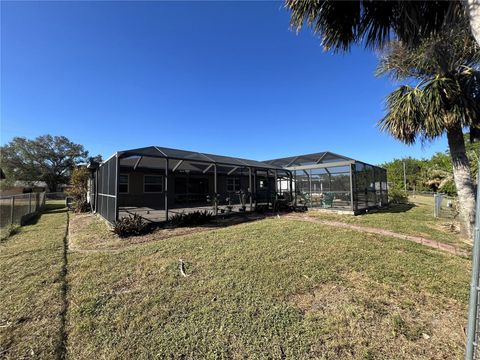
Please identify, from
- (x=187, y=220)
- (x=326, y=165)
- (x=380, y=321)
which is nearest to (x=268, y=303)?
(x=380, y=321)

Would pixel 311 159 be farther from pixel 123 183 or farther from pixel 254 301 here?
pixel 254 301

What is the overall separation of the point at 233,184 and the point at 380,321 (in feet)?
55.8

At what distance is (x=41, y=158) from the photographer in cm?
3756

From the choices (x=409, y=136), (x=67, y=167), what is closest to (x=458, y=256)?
(x=409, y=136)

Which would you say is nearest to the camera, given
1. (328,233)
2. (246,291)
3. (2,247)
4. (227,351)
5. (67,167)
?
(227,351)

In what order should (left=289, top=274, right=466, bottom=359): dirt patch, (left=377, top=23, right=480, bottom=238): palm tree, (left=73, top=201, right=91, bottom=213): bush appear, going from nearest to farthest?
(left=289, top=274, right=466, bottom=359): dirt patch → (left=377, top=23, right=480, bottom=238): palm tree → (left=73, top=201, right=91, bottom=213): bush

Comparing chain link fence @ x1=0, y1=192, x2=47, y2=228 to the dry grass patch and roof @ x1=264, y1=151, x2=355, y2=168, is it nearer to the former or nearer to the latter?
the dry grass patch

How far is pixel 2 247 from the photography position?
611 cm

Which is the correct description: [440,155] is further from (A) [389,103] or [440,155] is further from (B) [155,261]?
(B) [155,261]

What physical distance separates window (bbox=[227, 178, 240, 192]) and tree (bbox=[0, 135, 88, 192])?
33.5 metres

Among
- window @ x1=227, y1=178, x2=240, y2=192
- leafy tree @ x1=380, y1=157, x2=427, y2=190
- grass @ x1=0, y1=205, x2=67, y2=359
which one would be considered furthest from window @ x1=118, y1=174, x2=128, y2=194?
leafy tree @ x1=380, y1=157, x2=427, y2=190

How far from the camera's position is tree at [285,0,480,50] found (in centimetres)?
296

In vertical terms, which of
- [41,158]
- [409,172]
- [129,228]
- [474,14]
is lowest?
[129,228]

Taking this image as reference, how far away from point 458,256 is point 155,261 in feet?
23.5
